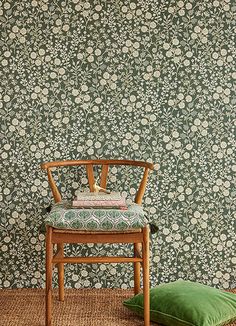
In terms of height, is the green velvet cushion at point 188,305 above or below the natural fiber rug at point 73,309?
above

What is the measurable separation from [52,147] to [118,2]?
996 millimetres

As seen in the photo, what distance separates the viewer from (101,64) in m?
3.88

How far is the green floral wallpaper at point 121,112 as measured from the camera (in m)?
3.87

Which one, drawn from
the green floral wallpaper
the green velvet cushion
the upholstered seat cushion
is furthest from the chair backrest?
the green velvet cushion

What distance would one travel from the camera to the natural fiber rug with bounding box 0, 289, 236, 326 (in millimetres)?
3330

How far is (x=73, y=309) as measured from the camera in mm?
3543

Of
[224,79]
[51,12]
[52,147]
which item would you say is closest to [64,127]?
[52,147]

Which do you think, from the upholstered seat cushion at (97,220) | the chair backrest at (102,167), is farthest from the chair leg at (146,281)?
the chair backrest at (102,167)

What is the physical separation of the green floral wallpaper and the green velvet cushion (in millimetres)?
520

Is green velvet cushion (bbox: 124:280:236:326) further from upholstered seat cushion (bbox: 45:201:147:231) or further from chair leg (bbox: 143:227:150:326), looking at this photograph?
upholstered seat cushion (bbox: 45:201:147:231)

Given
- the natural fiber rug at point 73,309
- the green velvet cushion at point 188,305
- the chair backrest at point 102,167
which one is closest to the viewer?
the green velvet cushion at point 188,305

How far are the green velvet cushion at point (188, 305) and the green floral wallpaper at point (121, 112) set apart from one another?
1.71ft

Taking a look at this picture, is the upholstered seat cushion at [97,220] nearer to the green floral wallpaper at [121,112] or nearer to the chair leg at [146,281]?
Answer: the chair leg at [146,281]

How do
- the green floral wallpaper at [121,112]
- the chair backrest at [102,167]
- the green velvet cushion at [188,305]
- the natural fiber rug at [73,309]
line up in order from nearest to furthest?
1. the green velvet cushion at [188,305]
2. the natural fiber rug at [73,309]
3. the chair backrest at [102,167]
4. the green floral wallpaper at [121,112]
